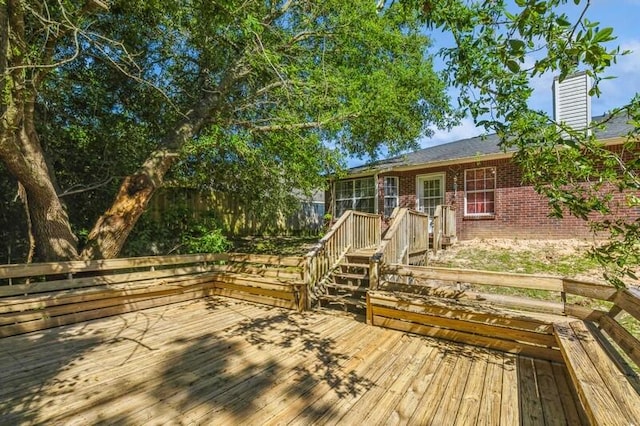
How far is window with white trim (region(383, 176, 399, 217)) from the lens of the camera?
12.6 metres

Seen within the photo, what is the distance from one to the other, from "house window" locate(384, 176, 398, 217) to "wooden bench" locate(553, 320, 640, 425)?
9612 millimetres

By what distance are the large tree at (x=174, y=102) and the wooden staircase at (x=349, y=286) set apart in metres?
2.20

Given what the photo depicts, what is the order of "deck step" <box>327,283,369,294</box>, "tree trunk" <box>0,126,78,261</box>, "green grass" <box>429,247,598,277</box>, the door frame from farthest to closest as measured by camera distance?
1. the door frame
2. "green grass" <box>429,247,598,277</box>
3. "deck step" <box>327,283,369,294</box>
4. "tree trunk" <box>0,126,78,261</box>

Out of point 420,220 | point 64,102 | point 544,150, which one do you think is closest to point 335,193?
point 420,220

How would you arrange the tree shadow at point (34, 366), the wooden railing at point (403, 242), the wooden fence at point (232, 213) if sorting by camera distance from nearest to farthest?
the tree shadow at point (34, 366)
the wooden railing at point (403, 242)
the wooden fence at point (232, 213)

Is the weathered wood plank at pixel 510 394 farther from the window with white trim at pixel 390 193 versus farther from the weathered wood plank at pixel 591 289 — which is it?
the window with white trim at pixel 390 193

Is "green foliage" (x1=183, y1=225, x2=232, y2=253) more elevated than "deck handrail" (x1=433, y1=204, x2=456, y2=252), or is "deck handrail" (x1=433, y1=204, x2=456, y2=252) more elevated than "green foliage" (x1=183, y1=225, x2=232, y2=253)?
"deck handrail" (x1=433, y1=204, x2=456, y2=252)

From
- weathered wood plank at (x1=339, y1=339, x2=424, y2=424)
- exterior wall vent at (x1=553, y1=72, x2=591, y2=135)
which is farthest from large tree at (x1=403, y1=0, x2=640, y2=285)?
exterior wall vent at (x1=553, y1=72, x2=591, y2=135)

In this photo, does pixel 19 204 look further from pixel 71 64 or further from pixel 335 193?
pixel 335 193

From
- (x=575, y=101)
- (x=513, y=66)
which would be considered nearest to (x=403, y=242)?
(x=513, y=66)

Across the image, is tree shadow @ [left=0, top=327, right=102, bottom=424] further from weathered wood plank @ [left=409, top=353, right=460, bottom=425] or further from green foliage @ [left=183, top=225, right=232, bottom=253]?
green foliage @ [left=183, top=225, right=232, bottom=253]

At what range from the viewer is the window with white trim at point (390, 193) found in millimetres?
12625

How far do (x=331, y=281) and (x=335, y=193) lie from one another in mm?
8562

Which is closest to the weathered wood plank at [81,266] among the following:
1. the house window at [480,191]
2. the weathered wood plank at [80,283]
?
the weathered wood plank at [80,283]
